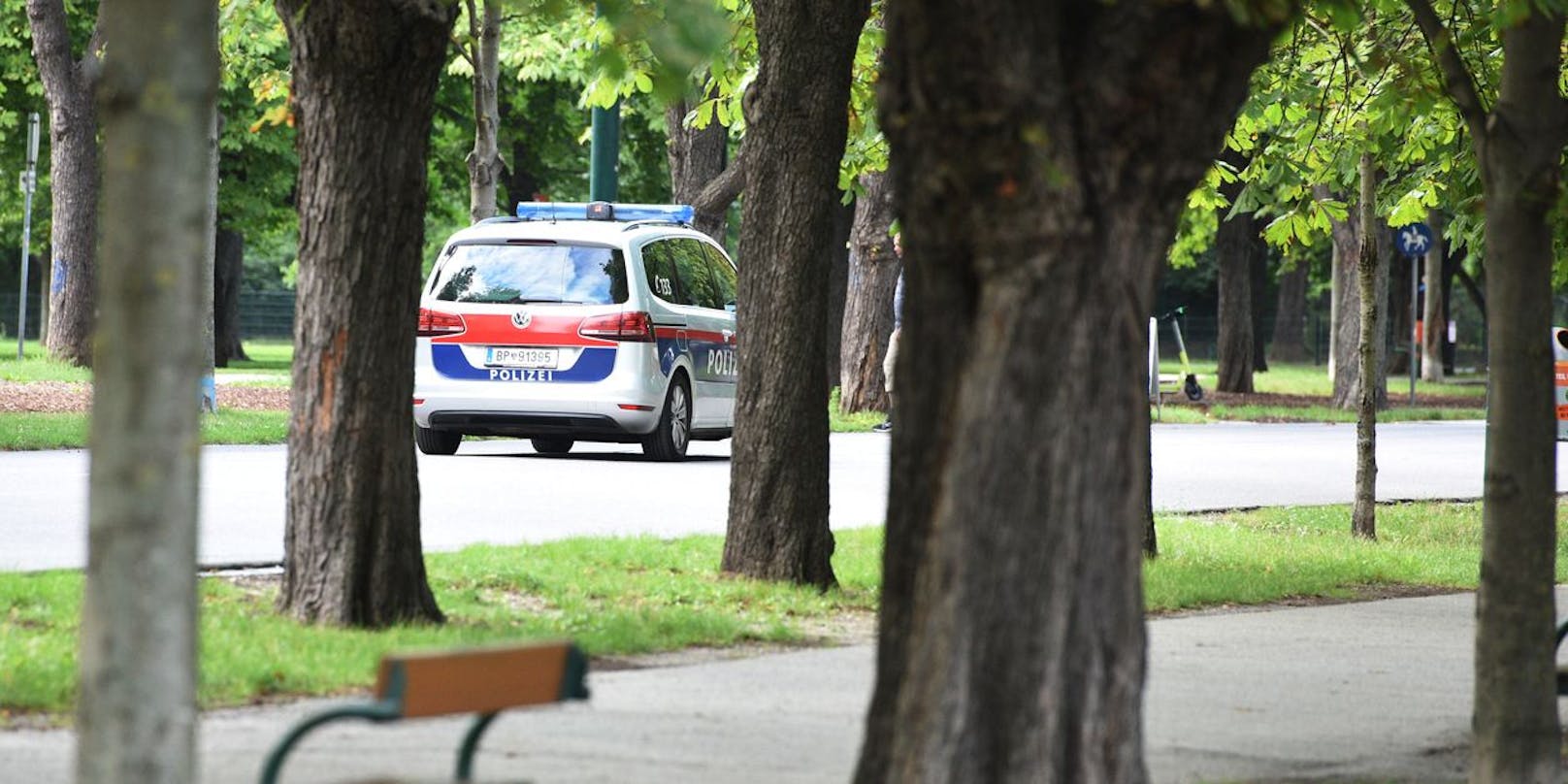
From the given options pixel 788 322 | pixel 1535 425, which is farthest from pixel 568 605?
pixel 1535 425

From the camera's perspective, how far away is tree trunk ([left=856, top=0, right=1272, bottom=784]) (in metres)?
5.24

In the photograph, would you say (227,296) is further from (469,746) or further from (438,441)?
(469,746)

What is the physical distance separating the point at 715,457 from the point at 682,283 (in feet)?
5.35

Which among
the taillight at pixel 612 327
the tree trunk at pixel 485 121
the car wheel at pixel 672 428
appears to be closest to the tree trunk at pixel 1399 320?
the tree trunk at pixel 485 121

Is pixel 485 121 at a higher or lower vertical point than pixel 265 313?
higher

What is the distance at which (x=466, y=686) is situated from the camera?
482 centimetres

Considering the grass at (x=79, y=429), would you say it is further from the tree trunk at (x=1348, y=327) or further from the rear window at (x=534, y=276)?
the tree trunk at (x=1348, y=327)

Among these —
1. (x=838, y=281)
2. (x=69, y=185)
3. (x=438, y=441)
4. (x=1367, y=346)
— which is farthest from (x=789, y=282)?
(x=838, y=281)

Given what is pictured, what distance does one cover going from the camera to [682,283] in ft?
62.6

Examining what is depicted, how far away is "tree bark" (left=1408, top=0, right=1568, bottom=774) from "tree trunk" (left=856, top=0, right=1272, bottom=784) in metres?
2.21

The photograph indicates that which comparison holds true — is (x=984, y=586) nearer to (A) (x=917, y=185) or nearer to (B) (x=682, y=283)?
(A) (x=917, y=185)

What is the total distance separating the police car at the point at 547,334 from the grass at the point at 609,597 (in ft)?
15.4

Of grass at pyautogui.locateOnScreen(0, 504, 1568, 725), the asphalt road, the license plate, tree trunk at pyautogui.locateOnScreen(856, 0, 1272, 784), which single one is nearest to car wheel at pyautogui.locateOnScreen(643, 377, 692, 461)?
the asphalt road

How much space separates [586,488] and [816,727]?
8.72 metres
